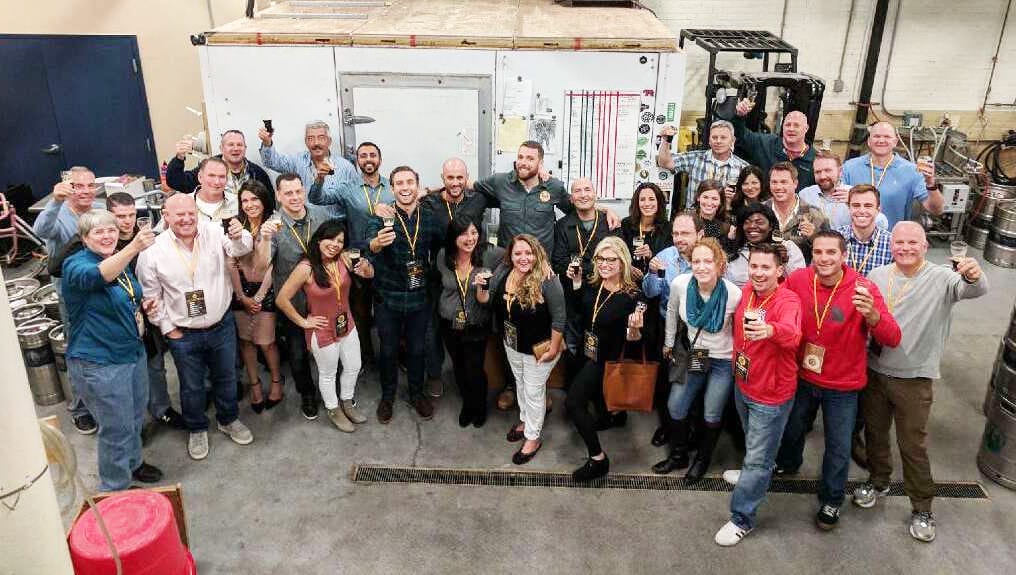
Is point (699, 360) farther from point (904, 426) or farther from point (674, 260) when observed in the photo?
point (904, 426)

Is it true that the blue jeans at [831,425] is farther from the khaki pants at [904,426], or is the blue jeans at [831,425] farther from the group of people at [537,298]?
the khaki pants at [904,426]

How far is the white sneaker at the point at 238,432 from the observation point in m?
4.65

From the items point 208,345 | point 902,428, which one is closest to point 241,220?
point 208,345

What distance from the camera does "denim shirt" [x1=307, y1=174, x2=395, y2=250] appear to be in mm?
4711

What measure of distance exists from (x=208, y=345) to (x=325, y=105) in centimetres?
200

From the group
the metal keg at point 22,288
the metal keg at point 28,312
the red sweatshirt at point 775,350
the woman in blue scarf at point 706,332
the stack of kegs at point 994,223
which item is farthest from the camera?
the stack of kegs at point 994,223

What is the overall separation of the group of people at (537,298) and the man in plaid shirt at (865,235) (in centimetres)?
1

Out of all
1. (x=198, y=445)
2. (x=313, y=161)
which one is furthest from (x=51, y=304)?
(x=313, y=161)

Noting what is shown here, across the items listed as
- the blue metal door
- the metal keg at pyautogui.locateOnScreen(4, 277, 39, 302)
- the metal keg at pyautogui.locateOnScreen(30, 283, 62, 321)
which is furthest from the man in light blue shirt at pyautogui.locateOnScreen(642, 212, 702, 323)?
the blue metal door

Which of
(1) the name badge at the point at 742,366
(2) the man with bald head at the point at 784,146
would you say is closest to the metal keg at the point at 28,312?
(1) the name badge at the point at 742,366

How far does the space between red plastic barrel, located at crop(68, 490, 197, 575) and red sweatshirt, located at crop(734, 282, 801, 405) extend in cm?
256

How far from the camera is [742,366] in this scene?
11.8 ft

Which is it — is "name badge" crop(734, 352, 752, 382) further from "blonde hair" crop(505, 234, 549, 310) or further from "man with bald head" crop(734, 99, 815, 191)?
"man with bald head" crop(734, 99, 815, 191)

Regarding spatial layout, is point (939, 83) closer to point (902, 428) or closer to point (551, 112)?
point (551, 112)
